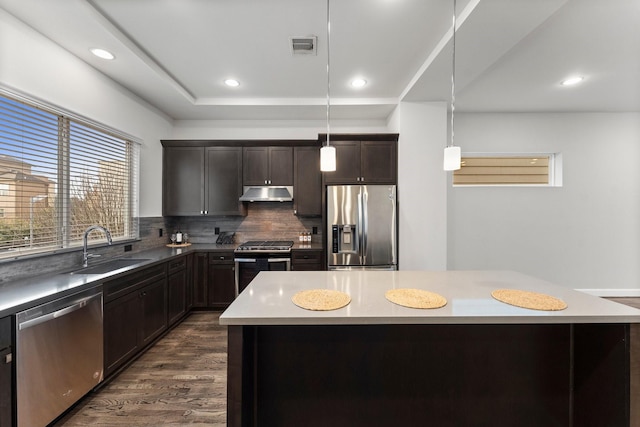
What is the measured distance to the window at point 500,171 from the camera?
13.6 ft

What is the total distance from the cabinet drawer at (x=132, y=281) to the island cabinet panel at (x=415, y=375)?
1433mm

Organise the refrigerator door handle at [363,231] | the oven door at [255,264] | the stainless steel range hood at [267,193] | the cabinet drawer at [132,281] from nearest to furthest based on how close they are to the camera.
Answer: the cabinet drawer at [132,281] < the refrigerator door handle at [363,231] < the oven door at [255,264] < the stainless steel range hood at [267,193]

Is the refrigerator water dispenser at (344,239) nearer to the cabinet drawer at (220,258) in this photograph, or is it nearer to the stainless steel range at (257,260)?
the stainless steel range at (257,260)

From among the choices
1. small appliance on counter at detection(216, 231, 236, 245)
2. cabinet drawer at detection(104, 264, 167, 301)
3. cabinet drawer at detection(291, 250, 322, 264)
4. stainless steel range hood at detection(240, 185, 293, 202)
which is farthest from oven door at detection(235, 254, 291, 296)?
cabinet drawer at detection(104, 264, 167, 301)

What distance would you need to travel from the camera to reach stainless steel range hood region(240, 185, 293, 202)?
3775mm

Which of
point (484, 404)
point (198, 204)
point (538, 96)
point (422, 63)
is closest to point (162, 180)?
point (198, 204)

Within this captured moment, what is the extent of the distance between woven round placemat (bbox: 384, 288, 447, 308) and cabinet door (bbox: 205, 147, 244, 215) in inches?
116

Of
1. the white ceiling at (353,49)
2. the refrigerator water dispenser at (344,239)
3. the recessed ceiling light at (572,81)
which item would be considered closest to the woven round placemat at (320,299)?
the refrigerator water dispenser at (344,239)

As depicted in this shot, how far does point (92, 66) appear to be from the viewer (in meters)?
2.58

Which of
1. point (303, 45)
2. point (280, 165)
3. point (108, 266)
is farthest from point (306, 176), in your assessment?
point (108, 266)

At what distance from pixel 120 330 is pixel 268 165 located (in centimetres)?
258

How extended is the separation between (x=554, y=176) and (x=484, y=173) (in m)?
1.17

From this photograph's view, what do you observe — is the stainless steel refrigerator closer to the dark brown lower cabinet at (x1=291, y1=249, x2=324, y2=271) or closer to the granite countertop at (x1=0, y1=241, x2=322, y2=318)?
the dark brown lower cabinet at (x1=291, y1=249, x2=324, y2=271)

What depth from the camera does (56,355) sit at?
5.47 feet
